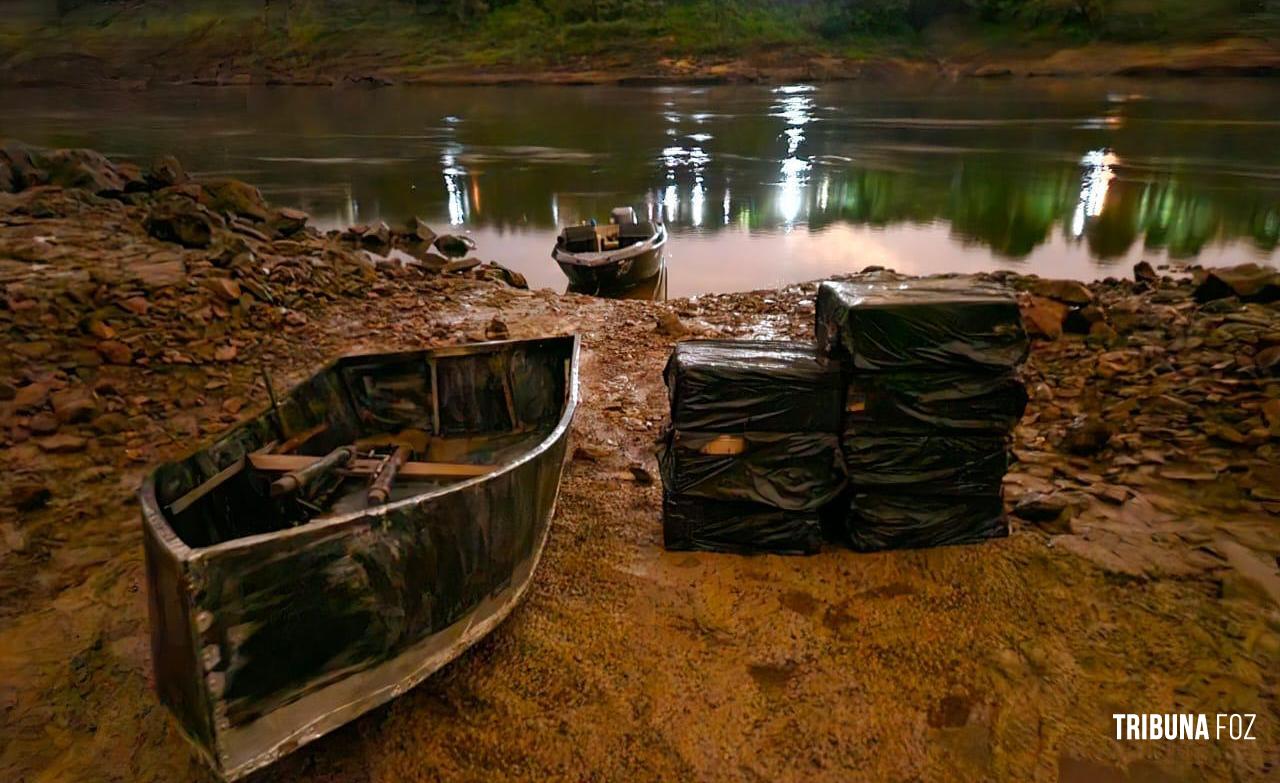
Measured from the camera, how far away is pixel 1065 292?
7.72 metres

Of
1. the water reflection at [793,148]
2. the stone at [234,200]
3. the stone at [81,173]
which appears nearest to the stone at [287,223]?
the stone at [234,200]

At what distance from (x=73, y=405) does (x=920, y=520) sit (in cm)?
643

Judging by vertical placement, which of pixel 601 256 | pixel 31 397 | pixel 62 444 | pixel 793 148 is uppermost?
pixel 793 148

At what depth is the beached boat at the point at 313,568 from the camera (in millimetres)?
2541

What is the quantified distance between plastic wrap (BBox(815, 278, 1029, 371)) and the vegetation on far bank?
5722cm

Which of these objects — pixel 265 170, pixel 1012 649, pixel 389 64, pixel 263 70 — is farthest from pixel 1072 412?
pixel 263 70

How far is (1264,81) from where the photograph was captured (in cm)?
4125

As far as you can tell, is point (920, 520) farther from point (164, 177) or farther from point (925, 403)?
point (164, 177)

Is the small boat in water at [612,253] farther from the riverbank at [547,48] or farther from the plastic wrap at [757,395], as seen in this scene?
the riverbank at [547,48]

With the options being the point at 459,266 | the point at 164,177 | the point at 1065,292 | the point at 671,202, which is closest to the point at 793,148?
the point at 671,202

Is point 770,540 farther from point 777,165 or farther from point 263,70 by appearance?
point 263,70

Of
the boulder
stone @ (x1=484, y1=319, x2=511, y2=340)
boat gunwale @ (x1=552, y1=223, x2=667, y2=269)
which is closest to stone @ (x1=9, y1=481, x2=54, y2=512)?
stone @ (x1=484, y1=319, x2=511, y2=340)

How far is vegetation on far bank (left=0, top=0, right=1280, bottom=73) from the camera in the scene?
5059cm

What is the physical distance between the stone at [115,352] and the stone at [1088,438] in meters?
8.02
